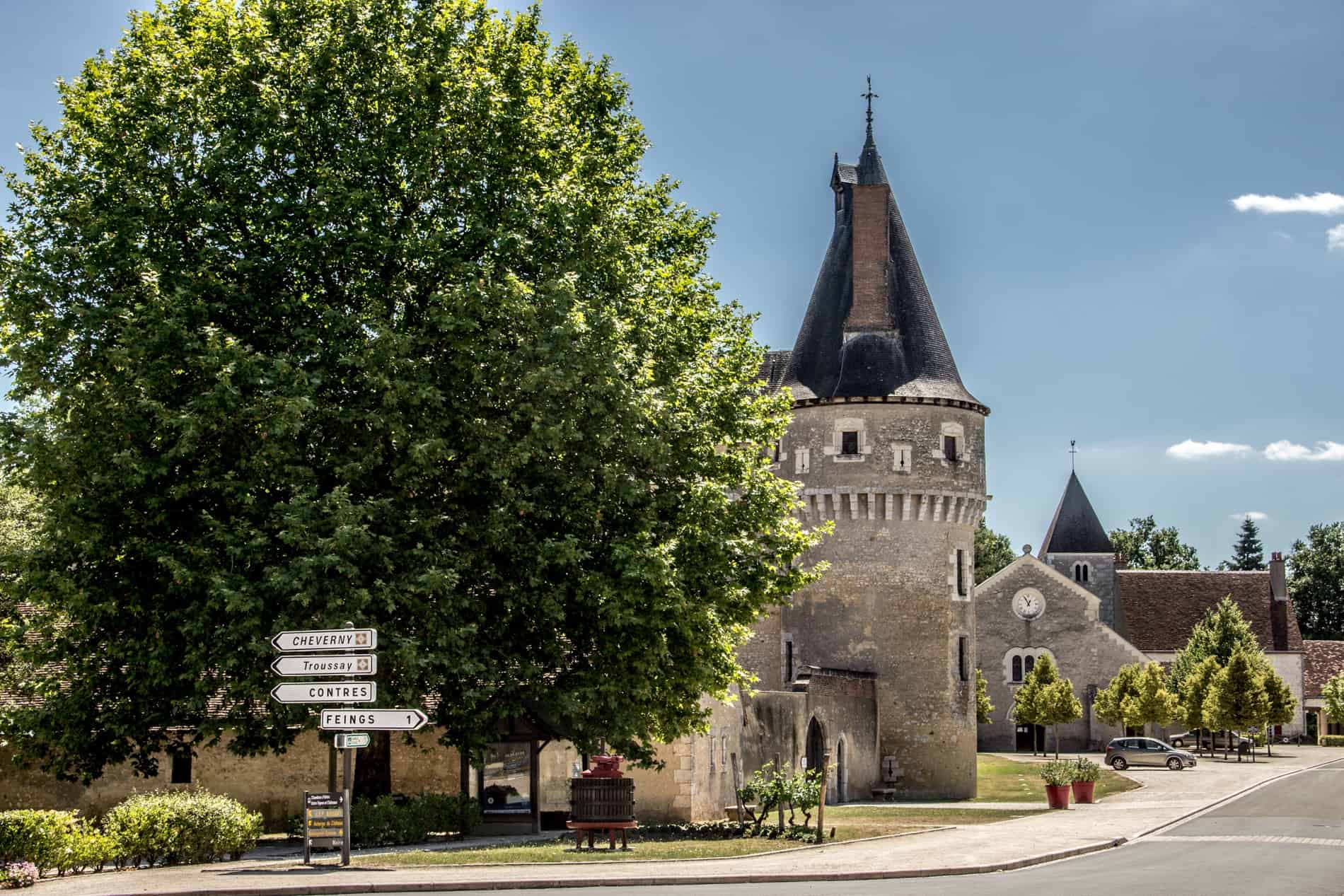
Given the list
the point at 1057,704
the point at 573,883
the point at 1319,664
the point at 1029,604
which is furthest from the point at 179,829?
the point at 1319,664

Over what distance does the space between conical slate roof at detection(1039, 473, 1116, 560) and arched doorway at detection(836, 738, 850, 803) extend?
53.4m

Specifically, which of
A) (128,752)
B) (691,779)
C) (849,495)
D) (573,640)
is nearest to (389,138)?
(573,640)

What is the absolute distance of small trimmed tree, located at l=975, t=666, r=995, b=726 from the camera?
229 feet

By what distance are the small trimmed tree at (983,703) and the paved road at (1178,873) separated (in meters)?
39.0

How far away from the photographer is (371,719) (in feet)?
60.3

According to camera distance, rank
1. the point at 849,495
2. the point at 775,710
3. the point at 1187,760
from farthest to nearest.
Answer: the point at 1187,760 → the point at 849,495 → the point at 775,710

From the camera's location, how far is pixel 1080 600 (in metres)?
74.4

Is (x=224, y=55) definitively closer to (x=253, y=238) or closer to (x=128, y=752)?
(x=253, y=238)

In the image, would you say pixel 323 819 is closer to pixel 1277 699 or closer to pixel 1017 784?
pixel 1017 784

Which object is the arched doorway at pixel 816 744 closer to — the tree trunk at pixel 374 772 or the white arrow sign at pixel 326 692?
the tree trunk at pixel 374 772

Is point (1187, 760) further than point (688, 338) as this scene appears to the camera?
Yes

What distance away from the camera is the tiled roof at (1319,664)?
91.2m

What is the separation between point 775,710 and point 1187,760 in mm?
28124

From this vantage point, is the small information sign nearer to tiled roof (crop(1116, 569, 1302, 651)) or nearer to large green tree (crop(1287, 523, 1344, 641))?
tiled roof (crop(1116, 569, 1302, 651))
